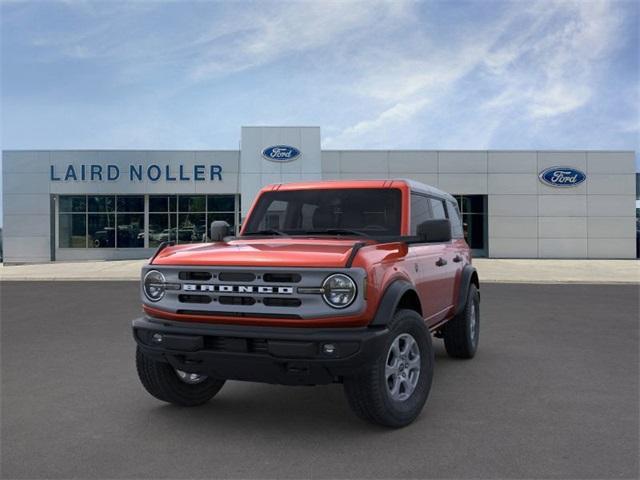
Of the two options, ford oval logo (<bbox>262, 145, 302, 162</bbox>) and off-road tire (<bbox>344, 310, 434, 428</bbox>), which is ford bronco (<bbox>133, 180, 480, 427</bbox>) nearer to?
off-road tire (<bbox>344, 310, 434, 428</bbox>)

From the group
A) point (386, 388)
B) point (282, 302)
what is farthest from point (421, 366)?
point (282, 302)

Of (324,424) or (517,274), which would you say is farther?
(517,274)

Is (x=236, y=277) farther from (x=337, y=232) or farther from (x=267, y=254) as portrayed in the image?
(x=337, y=232)

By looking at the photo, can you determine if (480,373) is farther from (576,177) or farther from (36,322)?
(576,177)

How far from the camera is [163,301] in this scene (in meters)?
4.24

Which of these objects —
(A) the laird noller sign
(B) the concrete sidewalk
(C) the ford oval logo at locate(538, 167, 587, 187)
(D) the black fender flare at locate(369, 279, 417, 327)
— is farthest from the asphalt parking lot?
(C) the ford oval logo at locate(538, 167, 587, 187)

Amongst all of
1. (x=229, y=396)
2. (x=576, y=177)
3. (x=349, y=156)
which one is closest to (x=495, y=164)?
(x=576, y=177)

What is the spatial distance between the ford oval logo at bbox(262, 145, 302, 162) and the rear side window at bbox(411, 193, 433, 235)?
71.8 feet

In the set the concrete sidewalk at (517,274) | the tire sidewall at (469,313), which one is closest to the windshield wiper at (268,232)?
the tire sidewall at (469,313)

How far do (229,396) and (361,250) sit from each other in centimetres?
213

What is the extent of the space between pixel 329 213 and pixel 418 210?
0.87 m

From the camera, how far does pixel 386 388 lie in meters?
3.97

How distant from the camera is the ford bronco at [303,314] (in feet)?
12.3

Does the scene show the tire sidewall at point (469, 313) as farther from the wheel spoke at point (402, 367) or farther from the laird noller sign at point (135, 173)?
the laird noller sign at point (135, 173)
